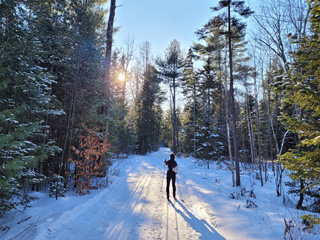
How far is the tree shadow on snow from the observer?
4.39 m

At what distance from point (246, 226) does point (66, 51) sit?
8.08 m

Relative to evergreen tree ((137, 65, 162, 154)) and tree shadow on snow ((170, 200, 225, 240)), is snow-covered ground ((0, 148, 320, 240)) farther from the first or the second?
evergreen tree ((137, 65, 162, 154))

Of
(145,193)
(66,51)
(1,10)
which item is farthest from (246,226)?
(66,51)

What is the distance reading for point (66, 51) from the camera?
7129 millimetres


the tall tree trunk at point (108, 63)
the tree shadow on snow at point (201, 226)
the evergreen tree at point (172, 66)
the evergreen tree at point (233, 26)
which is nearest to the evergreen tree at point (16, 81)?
the tree shadow on snow at point (201, 226)

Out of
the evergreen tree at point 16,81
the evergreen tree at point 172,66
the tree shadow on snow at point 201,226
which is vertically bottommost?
the tree shadow on snow at point 201,226

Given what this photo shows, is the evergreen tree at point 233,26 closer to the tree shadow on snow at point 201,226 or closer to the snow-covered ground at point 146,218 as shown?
the snow-covered ground at point 146,218

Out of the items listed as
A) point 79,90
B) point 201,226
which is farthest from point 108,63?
point 201,226

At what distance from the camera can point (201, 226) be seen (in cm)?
489

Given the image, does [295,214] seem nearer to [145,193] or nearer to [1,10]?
[145,193]

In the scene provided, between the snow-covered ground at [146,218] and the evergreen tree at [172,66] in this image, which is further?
the evergreen tree at [172,66]

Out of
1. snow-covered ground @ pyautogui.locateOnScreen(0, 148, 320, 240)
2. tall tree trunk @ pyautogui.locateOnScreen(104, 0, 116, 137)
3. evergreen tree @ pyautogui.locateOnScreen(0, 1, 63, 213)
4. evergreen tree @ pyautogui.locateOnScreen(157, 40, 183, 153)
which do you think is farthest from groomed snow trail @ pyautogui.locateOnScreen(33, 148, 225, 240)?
evergreen tree @ pyautogui.locateOnScreen(157, 40, 183, 153)

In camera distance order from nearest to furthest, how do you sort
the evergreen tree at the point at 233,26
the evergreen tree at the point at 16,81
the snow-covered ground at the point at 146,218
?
the evergreen tree at the point at 16,81
the snow-covered ground at the point at 146,218
the evergreen tree at the point at 233,26

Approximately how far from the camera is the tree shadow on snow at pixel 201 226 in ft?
14.4
